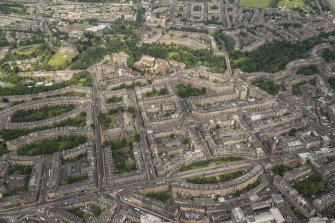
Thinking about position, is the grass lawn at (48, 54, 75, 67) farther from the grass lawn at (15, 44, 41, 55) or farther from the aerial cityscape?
the grass lawn at (15, 44, 41, 55)

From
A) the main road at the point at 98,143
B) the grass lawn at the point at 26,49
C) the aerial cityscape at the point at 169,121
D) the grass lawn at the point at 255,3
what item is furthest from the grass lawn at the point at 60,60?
the grass lawn at the point at 255,3

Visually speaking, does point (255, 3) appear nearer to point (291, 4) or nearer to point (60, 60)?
point (291, 4)

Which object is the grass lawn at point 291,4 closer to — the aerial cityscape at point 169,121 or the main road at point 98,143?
the aerial cityscape at point 169,121

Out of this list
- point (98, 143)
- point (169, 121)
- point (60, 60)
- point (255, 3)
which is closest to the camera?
point (98, 143)

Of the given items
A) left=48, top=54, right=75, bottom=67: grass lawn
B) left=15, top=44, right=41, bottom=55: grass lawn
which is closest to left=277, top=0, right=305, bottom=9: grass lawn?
left=48, top=54, right=75, bottom=67: grass lawn

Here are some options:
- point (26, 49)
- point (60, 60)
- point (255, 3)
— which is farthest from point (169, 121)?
point (255, 3)

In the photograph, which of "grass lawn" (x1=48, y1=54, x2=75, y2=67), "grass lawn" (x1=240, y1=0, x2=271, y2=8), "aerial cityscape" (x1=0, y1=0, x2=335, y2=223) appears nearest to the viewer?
"aerial cityscape" (x1=0, y1=0, x2=335, y2=223)

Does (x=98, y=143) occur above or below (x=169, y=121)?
below
